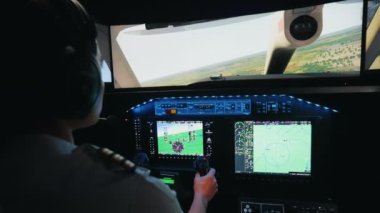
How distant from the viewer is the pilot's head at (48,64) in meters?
0.63

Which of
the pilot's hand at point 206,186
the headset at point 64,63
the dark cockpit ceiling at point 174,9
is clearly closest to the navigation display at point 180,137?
the pilot's hand at point 206,186

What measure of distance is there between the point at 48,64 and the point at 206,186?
47.5 inches

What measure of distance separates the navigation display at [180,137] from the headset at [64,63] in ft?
4.02

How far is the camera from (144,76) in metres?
2.26

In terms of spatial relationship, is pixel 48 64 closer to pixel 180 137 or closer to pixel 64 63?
pixel 64 63

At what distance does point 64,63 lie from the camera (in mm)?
657

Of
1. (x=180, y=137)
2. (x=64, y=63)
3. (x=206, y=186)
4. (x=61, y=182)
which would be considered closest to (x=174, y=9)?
(x=180, y=137)

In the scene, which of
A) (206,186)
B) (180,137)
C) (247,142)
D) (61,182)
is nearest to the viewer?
(61,182)

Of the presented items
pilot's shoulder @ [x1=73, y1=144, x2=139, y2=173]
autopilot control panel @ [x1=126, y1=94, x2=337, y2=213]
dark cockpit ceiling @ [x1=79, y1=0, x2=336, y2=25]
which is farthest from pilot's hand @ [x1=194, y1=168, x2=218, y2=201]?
pilot's shoulder @ [x1=73, y1=144, x2=139, y2=173]

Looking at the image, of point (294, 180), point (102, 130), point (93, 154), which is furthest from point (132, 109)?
point (93, 154)

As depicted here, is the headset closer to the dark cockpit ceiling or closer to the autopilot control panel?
the autopilot control panel

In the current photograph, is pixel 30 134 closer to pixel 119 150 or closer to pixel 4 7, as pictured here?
pixel 4 7

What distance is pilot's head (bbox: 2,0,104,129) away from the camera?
2.05ft

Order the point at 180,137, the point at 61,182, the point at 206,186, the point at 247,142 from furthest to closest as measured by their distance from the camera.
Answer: the point at 180,137 < the point at 247,142 < the point at 206,186 < the point at 61,182
